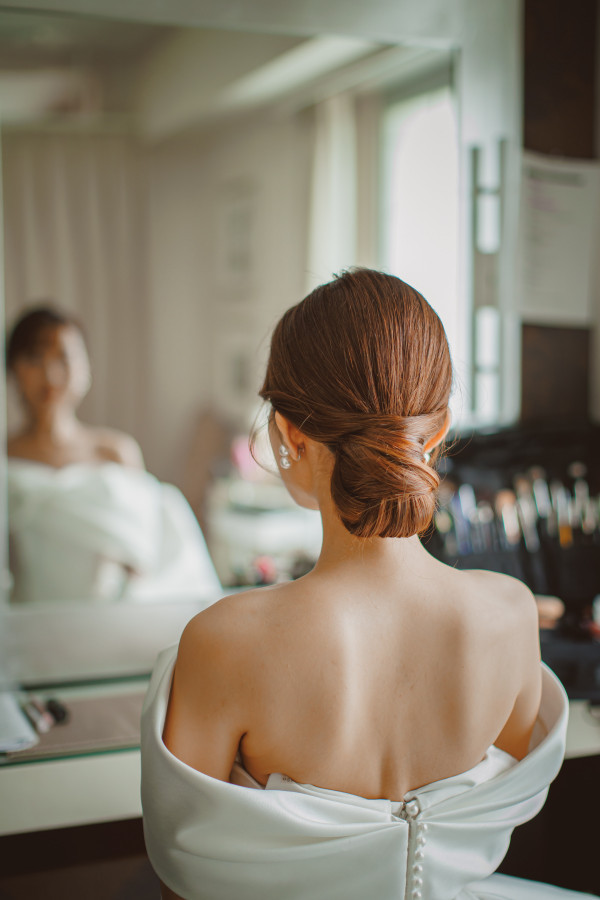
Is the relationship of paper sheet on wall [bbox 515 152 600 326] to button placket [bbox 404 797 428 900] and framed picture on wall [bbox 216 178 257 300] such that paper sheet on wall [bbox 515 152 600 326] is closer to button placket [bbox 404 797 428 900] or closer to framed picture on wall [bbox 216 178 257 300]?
framed picture on wall [bbox 216 178 257 300]

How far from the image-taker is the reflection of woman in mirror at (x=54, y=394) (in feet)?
4.99

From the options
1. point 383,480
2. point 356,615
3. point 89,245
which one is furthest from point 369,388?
point 89,245

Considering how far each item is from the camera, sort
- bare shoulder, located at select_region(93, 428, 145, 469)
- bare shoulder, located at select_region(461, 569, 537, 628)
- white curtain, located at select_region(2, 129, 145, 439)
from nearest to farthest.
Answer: bare shoulder, located at select_region(461, 569, 537, 628), white curtain, located at select_region(2, 129, 145, 439), bare shoulder, located at select_region(93, 428, 145, 469)

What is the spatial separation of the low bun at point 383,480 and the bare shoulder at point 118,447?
34.7 inches

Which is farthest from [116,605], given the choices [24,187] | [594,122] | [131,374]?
[594,122]

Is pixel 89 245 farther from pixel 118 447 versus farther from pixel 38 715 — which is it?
pixel 38 715

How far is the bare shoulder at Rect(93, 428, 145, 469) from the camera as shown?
1.59 meters

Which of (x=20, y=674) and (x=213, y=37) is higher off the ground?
(x=213, y=37)

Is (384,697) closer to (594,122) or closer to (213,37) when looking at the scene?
(213,37)

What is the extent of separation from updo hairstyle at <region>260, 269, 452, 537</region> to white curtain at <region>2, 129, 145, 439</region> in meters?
0.85

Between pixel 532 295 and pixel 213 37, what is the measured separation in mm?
823

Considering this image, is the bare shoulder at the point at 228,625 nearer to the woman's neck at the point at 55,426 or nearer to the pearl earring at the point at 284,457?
the pearl earring at the point at 284,457

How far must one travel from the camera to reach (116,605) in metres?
1.60

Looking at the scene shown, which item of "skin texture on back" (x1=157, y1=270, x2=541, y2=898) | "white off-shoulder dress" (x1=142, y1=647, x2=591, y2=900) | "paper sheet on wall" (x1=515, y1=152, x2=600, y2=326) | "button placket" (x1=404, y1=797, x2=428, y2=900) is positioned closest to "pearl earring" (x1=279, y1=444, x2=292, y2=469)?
"skin texture on back" (x1=157, y1=270, x2=541, y2=898)
